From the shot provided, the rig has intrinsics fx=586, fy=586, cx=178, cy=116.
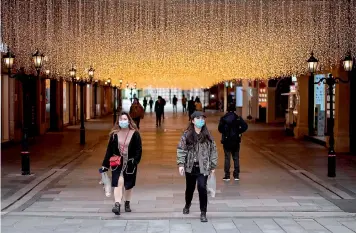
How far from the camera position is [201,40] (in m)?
22.5

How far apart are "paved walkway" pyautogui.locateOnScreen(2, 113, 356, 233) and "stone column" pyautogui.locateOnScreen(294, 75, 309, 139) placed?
32.2 ft

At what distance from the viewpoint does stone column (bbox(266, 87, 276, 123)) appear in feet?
133

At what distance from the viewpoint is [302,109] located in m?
26.6

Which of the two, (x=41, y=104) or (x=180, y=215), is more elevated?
(x=41, y=104)

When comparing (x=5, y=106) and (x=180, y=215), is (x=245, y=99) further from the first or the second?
(x=180, y=215)

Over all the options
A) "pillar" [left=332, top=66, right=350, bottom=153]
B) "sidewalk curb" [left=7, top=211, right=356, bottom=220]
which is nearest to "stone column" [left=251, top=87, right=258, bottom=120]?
"pillar" [left=332, top=66, right=350, bottom=153]

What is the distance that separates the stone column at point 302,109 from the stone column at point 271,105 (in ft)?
44.5

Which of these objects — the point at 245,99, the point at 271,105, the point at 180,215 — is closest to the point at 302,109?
the point at 271,105

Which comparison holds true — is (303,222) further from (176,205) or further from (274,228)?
(176,205)

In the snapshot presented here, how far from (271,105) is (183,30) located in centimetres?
2078

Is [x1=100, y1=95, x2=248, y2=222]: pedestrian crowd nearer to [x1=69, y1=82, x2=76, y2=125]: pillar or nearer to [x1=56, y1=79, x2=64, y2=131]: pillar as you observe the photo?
[x1=56, y1=79, x2=64, y2=131]: pillar

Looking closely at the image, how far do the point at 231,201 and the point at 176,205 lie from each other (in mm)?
1104

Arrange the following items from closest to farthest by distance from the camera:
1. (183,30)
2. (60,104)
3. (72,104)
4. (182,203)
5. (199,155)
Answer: (199,155)
(182,203)
(183,30)
(60,104)
(72,104)

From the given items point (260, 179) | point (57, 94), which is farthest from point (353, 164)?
point (57, 94)
